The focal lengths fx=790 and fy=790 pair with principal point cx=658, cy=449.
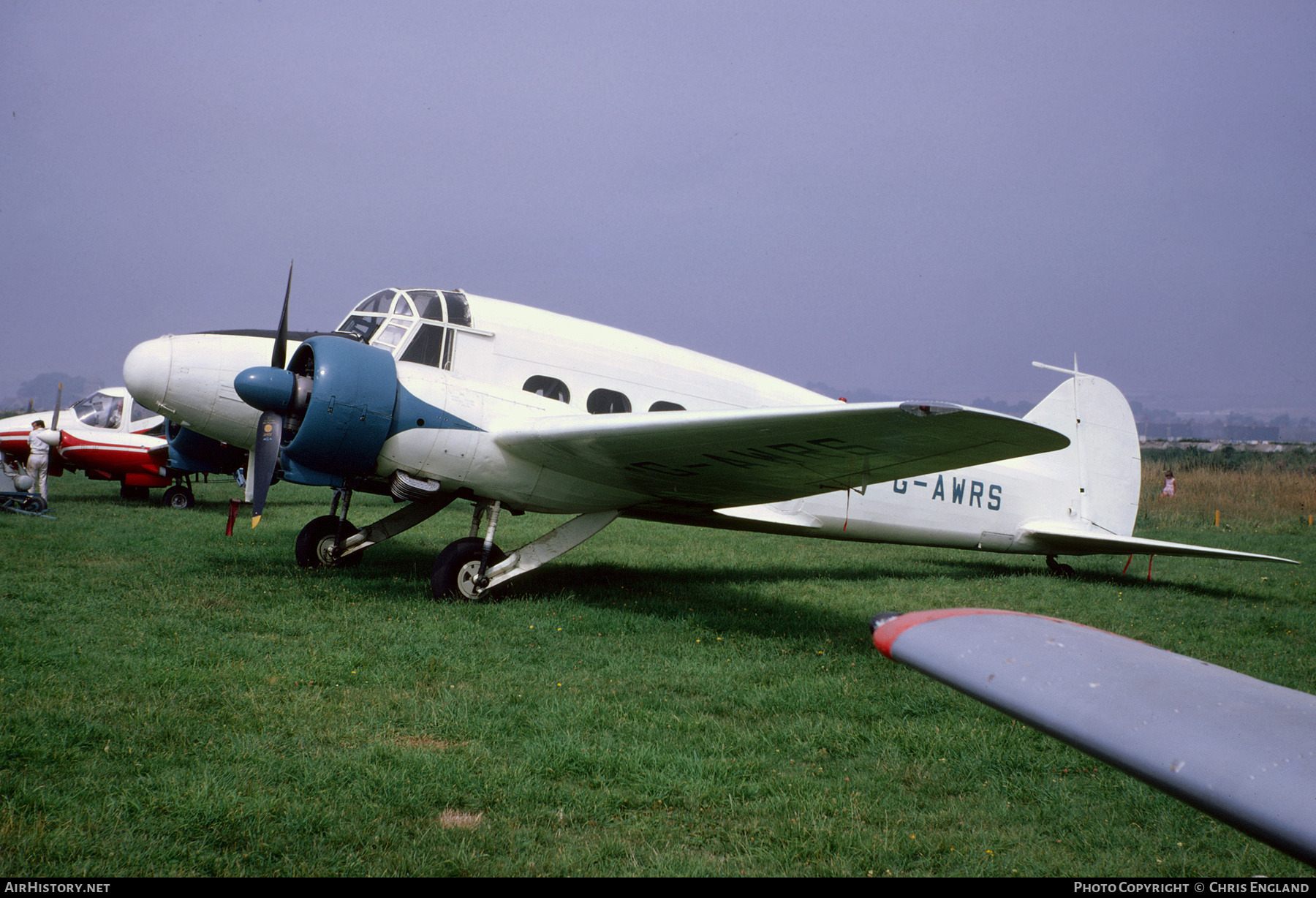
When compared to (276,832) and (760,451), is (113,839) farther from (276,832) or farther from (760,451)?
(760,451)

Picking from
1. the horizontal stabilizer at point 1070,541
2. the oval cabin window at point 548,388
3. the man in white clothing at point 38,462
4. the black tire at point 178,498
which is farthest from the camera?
the black tire at point 178,498

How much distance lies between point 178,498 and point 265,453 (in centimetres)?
1007

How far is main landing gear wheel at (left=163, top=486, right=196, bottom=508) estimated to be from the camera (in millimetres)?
15234

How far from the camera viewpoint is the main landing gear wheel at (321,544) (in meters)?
8.81

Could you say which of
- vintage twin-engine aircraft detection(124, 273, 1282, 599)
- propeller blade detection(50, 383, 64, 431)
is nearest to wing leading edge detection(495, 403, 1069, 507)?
vintage twin-engine aircraft detection(124, 273, 1282, 599)

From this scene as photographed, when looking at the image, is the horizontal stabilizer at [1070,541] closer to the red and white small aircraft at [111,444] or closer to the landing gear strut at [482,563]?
the landing gear strut at [482,563]

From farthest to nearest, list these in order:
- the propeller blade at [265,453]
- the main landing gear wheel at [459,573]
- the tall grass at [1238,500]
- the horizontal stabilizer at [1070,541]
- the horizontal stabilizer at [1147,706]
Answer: the tall grass at [1238,500] → the horizontal stabilizer at [1070,541] → the main landing gear wheel at [459,573] → the propeller blade at [265,453] → the horizontal stabilizer at [1147,706]

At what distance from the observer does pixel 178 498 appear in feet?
50.3

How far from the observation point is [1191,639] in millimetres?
7078

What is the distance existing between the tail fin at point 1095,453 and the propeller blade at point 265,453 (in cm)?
935

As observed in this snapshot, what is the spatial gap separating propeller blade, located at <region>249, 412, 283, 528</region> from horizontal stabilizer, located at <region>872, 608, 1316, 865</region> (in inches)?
251

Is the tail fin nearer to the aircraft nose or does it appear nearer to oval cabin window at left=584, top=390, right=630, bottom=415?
oval cabin window at left=584, top=390, right=630, bottom=415

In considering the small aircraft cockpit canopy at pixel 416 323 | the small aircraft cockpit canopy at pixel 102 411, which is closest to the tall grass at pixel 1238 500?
the small aircraft cockpit canopy at pixel 416 323
